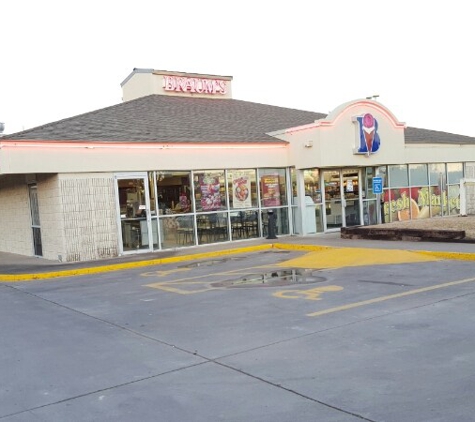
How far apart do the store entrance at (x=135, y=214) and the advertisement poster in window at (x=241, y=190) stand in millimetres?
3485

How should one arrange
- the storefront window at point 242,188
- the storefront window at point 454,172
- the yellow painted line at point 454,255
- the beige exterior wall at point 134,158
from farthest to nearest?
the storefront window at point 454,172 → the storefront window at point 242,188 → the beige exterior wall at point 134,158 → the yellow painted line at point 454,255

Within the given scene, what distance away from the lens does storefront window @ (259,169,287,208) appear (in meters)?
19.6

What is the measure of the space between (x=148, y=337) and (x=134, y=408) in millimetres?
2360

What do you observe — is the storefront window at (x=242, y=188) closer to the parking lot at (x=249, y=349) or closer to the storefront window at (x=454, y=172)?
the parking lot at (x=249, y=349)

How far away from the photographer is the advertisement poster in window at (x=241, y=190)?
62.2ft

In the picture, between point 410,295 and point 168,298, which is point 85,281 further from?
point 410,295

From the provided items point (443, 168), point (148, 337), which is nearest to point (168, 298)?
point (148, 337)

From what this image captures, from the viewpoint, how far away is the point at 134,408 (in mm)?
4629

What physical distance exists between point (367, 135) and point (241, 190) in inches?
208

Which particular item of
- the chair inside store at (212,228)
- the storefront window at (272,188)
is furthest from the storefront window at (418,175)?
the chair inside store at (212,228)

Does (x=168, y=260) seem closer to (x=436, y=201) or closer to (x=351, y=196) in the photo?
(x=351, y=196)

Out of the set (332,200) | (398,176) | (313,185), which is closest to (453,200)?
(398,176)

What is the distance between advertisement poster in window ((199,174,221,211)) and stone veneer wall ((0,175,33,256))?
19.3 feet

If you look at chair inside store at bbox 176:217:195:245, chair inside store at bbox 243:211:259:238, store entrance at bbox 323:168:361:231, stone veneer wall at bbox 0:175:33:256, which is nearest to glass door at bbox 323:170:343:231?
store entrance at bbox 323:168:361:231
